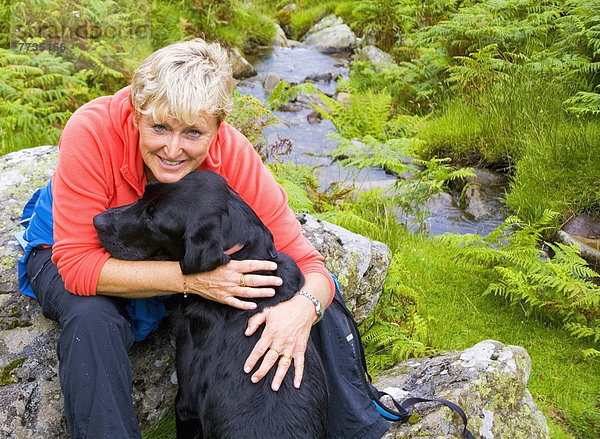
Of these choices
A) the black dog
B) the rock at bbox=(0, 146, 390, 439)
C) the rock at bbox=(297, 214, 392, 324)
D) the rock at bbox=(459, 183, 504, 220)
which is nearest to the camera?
the black dog

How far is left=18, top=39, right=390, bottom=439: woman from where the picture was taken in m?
2.26

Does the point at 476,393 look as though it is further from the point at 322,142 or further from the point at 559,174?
the point at 322,142

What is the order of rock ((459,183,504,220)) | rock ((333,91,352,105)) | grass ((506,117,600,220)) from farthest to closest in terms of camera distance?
rock ((333,91,352,105)), rock ((459,183,504,220)), grass ((506,117,600,220))

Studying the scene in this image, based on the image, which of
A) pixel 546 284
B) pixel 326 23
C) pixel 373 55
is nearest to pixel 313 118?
pixel 373 55

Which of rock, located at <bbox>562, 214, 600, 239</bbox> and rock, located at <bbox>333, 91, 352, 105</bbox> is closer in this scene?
rock, located at <bbox>562, 214, 600, 239</bbox>

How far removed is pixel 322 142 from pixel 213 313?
6.31 m

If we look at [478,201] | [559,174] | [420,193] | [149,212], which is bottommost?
[478,201]

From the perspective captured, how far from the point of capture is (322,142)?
8.53 m

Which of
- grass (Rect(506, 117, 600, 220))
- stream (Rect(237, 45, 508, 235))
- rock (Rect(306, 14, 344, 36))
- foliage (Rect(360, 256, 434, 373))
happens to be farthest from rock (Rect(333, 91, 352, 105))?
foliage (Rect(360, 256, 434, 373))

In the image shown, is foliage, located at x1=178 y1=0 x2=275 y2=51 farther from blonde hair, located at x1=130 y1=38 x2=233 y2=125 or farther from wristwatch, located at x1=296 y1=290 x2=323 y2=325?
wristwatch, located at x1=296 y1=290 x2=323 y2=325

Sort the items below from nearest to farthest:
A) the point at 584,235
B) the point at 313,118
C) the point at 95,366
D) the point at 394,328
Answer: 1. the point at 95,366
2. the point at 394,328
3. the point at 584,235
4. the point at 313,118

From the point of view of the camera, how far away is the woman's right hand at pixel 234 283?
2.36m

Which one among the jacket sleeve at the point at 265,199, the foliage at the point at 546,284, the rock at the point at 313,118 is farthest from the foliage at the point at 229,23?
the jacket sleeve at the point at 265,199

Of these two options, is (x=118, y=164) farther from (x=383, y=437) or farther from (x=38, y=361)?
(x=383, y=437)
